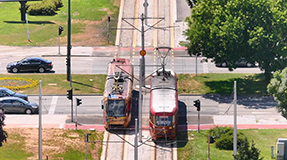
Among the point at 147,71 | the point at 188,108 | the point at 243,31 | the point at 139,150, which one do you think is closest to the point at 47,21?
the point at 147,71

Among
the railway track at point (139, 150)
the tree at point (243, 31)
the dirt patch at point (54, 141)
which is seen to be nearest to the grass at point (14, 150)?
the dirt patch at point (54, 141)

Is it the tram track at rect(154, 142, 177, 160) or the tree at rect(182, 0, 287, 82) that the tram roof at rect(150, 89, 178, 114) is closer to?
the tram track at rect(154, 142, 177, 160)

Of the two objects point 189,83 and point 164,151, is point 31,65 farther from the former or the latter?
point 164,151

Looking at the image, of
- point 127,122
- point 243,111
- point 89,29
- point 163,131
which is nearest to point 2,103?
point 127,122

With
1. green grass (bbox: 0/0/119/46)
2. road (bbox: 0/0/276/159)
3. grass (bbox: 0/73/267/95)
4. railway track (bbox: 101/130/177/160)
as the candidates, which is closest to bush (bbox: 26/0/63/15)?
green grass (bbox: 0/0/119/46)

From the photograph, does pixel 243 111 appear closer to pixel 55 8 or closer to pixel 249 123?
pixel 249 123

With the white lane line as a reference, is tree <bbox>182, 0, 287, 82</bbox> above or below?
above
